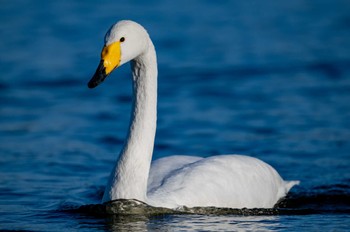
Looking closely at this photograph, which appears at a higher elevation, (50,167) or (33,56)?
(33,56)

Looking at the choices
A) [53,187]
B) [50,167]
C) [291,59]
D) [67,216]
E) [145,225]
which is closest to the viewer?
[145,225]

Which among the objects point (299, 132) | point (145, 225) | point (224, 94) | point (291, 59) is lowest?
point (145, 225)

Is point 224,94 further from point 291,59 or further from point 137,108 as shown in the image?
point 137,108

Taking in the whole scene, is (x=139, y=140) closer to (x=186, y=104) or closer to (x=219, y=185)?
(x=219, y=185)

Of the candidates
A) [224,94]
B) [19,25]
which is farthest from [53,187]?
[19,25]

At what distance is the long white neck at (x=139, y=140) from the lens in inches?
352

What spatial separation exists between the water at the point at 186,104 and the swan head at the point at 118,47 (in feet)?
5.46

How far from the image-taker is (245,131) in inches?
567

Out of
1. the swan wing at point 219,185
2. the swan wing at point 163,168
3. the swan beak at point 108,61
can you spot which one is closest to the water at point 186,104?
the swan wing at point 219,185

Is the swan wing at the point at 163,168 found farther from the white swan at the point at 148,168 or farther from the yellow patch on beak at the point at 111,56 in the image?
the yellow patch on beak at the point at 111,56

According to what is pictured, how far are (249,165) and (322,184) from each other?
1768 mm

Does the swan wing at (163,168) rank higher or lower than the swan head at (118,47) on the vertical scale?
lower

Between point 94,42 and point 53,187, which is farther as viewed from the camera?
point 94,42

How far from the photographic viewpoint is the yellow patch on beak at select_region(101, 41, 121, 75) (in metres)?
8.38
